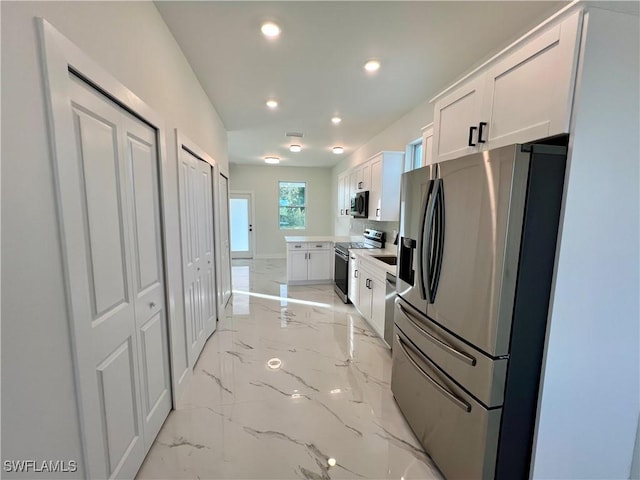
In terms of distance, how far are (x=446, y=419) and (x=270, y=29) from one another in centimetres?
271

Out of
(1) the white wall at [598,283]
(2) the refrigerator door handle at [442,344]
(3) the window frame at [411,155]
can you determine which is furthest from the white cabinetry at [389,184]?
(1) the white wall at [598,283]

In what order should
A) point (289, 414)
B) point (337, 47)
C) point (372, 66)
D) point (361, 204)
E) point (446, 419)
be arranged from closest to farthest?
point (446, 419)
point (289, 414)
point (337, 47)
point (372, 66)
point (361, 204)

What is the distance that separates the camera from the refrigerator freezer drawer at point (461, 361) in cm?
125

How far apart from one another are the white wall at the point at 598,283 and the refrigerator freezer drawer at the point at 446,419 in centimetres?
26

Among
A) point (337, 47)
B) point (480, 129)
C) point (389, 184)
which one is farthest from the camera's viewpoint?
point (389, 184)

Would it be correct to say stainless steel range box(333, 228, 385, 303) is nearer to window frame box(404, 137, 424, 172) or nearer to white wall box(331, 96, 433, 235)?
window frame box(404, 137, 424, 172)

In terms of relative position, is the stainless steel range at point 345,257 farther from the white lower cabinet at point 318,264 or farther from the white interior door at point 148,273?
the white interior door at point 148,273

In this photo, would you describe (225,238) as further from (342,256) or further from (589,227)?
(589,227)

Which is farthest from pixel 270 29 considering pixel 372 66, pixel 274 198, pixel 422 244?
pixel 274 198

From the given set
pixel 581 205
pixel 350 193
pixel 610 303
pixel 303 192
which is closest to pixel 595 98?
pixel 581 205

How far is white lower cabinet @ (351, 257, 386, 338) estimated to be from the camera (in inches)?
118

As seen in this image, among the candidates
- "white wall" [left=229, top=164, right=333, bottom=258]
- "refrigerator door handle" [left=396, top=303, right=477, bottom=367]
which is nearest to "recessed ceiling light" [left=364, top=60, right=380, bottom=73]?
"refrigerator door handle" [left=396, top=303, right=477, bottom=367]

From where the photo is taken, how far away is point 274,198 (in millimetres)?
8117

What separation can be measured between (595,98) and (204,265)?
124 inches
